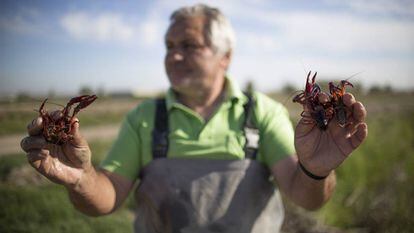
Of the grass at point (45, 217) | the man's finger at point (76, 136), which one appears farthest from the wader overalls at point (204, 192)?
the grass at point (45, 217)

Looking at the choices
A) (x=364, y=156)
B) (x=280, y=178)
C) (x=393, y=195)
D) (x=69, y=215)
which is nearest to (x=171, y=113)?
(x=280, y=178)

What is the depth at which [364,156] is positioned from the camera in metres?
7.57

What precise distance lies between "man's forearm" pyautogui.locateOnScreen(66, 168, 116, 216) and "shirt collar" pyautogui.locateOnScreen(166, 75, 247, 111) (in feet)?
2.79

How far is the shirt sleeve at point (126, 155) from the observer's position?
325 centimetres

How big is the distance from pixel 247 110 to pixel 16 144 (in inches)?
473

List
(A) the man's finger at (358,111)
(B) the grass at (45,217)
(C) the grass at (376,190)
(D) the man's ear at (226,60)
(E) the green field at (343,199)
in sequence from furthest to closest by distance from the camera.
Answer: (C) the grass at (376,190), (E) the green field at (343,199), (B) the grass at (45,217), (D) the man's ear at (226,60), (A) the man's finger at (358,111)

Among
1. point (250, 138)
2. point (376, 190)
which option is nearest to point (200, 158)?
point (250, 138)

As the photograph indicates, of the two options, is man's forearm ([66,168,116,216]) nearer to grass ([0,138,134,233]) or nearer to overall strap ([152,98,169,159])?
overall strap ([152,98,169,159])

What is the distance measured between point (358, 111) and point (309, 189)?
87 centimetres

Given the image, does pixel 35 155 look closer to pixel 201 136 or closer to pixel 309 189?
pixel 201 136

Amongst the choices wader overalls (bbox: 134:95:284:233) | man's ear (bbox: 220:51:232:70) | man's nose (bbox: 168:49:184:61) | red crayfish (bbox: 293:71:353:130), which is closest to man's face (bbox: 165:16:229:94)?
man's nose (bbox: 168:49:184:61)

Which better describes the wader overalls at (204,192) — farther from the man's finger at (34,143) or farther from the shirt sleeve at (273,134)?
the man's finger at (34,143)

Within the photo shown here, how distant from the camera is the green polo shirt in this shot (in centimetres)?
324

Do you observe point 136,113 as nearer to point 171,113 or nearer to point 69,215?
point 171,113
